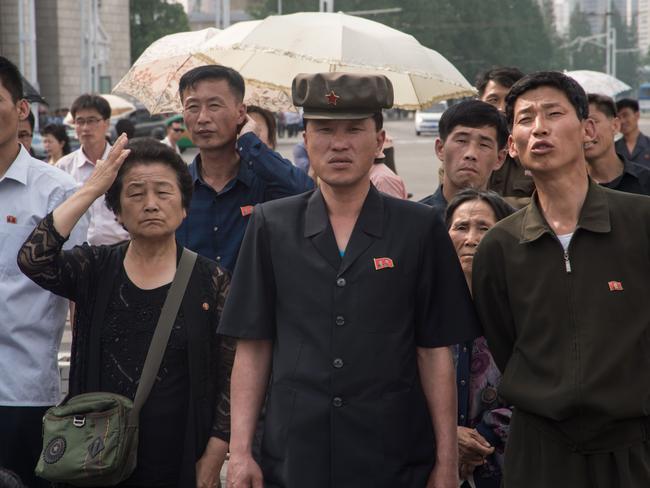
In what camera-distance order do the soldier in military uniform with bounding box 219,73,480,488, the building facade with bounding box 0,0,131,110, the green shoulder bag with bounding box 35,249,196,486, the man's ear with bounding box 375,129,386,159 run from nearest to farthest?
the soldier in military uniform with bounding box 219,73,480,488 < the man's ear with bounding box 375,129,386,159 < the green shoulder bag with bounding box 35,249,196,486 < the building facade with bounding box 0,0,131,110

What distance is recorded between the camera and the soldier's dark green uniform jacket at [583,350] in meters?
3.41

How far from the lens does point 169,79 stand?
26.2ft

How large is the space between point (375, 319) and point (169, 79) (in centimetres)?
470

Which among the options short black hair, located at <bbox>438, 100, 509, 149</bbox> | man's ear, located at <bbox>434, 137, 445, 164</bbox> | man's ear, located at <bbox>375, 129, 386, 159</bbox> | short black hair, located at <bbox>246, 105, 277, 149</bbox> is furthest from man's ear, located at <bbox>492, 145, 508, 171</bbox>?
short black hair, located at <bbox>246, 105, 277, 149</bbox>

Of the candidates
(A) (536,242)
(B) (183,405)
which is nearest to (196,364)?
(B) (183,405)

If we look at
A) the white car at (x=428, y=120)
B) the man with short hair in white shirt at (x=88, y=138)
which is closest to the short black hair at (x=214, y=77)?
the man with short hair in white shirt at (x=88, y=138)

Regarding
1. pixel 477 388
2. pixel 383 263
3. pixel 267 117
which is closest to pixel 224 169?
pixel 477 388

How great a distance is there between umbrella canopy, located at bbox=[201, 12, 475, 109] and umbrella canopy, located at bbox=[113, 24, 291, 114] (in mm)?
249

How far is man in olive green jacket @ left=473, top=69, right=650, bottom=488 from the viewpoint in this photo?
342cm

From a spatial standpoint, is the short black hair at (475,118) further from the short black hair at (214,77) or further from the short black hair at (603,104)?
the short black hair at (603,104)

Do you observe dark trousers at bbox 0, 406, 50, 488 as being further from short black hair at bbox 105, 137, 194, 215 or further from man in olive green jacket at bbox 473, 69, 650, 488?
man in olive green jacket at bbox 473, 69, 650, 488

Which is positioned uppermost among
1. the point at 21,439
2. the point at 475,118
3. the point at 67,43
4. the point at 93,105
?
the point at 67,43

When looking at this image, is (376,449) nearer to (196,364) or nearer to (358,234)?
(358,234)

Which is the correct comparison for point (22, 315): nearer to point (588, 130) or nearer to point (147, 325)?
point (147, 325)
